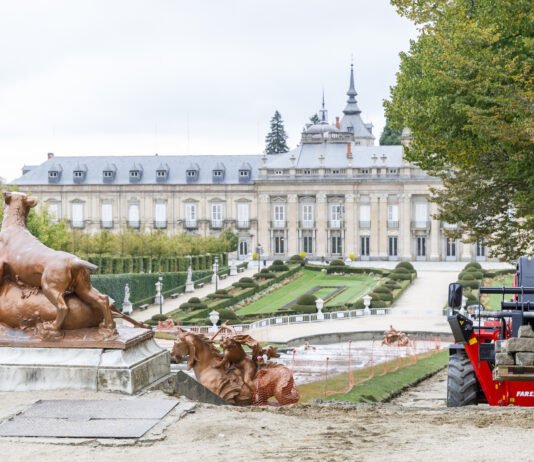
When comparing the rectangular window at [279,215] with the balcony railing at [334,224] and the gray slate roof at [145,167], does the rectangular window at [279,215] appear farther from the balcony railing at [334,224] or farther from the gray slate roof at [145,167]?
the gray slate roof at [145,167]

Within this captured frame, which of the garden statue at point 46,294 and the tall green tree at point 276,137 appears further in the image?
the tall green tree at point 276,137

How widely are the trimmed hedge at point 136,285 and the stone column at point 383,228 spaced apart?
23.3m

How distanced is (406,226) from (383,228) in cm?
182

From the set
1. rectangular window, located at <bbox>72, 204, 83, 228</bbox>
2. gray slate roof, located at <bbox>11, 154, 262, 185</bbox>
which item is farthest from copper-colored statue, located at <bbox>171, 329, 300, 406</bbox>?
rectangular window, located at <bbox>72, 204, 83, 228</bbox>

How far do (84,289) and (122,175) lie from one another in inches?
2402

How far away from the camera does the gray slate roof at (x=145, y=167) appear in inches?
2635

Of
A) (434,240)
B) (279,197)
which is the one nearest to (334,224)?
(279,197)

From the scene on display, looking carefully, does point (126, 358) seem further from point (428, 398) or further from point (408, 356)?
point (408, 356)

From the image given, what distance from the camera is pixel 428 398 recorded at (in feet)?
47.8

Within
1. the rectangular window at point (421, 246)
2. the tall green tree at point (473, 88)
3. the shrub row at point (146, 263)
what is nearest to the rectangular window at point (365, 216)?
the rectangular window at point (421, 246)

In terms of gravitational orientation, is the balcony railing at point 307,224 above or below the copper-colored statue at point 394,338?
above

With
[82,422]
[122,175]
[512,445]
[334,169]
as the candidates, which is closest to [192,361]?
[82,422]

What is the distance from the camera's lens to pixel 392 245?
62.5 m

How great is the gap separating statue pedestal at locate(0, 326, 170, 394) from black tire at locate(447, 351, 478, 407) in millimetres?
3546
